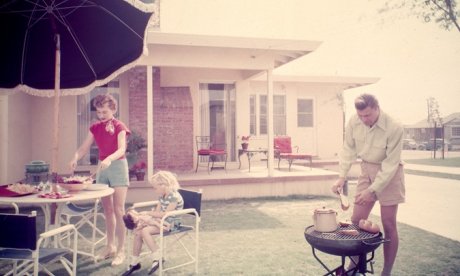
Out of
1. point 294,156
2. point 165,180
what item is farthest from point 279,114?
point 165,180

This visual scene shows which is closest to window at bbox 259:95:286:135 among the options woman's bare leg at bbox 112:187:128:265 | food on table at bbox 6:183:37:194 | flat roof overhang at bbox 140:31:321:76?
flat roof overhang at bbox 140:31:321:76

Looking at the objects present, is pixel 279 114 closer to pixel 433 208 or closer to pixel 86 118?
pixel 86 118

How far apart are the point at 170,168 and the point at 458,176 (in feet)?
34.3

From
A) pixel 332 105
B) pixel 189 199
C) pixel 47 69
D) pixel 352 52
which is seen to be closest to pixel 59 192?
pixel 189 199

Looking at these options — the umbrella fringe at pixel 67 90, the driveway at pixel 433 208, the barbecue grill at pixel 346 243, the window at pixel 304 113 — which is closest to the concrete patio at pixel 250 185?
the driveway at pixel 433 208

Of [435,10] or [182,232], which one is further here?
→ [435,10]

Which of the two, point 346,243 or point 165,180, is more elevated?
point 165,180

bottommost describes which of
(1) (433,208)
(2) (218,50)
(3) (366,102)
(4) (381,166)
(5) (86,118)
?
(1) (433,208)

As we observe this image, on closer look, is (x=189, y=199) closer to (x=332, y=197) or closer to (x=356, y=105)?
(x=356, y=105)

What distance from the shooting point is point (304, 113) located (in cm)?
1472

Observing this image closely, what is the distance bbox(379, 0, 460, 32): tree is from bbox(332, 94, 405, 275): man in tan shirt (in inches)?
97.3

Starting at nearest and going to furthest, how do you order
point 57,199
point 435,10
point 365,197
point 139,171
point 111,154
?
point 365,197
point 57,199
point 111,154
point 435,10
point 139,171

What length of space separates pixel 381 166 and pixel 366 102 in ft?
1.85

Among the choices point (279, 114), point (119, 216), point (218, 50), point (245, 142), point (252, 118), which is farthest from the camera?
point (279, 114)
